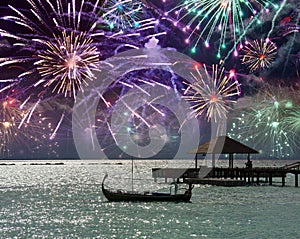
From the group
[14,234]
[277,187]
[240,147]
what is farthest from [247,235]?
[277,187]

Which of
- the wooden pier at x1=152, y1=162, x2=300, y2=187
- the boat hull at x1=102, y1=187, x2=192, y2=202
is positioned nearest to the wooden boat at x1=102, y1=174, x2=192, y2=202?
the boat hull at x1=102, y1=187, x2=192, y2=202

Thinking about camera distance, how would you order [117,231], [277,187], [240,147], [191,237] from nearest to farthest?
1. [191,237]
2. [117,231]
3. [240,147]
4. [277,187]

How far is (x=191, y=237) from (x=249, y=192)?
37359 mm

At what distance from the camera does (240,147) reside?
7188 centimetres

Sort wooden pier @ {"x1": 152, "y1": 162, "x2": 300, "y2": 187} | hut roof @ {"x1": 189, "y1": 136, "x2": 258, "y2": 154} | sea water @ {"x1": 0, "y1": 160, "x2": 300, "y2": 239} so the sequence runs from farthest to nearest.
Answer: wooden pier @ {"x1": 152, "y1": 162, "x2": 300, "y2": 187}
hut roof @ {"x1": 189, "y1": 136, "x2": 258, "y2": 154}
sea water @ {"x1": 0, "y1": 160, "x2": 300, "y2": 239}

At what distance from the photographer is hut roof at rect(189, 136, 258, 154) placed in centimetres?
7100

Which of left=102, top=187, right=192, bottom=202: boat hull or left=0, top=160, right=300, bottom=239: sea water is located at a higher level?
left=102, top=187, right=192, bottom=202: boat hull

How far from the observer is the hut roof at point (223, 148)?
71.0 meters

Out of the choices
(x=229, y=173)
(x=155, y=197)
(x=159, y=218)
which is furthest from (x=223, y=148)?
(x=159, y=218)

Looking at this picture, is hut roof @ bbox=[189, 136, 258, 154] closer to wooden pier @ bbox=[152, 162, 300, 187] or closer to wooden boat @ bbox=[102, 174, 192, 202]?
wooden pier @ bbox=[152, 162, 300, 187]

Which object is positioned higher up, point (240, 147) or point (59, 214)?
point (240, 147)

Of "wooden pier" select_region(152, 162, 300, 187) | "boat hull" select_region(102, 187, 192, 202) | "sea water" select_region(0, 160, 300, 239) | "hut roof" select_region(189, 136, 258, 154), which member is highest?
"hut roof" select_region(189, 136, 258, 154)

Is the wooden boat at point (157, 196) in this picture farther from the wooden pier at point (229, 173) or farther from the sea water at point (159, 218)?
the wooden pier at point (229, 173)

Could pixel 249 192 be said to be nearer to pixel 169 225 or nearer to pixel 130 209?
pixel 130 209
